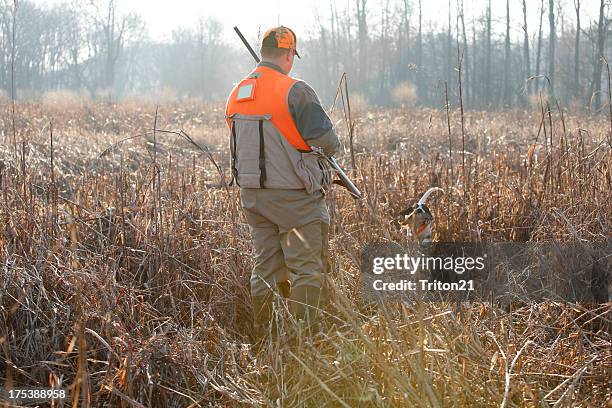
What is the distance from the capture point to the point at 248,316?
363 cm

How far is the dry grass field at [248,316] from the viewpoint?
2.42m

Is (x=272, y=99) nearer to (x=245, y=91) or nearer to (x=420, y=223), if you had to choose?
(x=245, y=91)

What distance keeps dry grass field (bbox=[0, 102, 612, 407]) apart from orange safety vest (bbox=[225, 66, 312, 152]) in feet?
0.80


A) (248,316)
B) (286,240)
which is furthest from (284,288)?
(286,240)

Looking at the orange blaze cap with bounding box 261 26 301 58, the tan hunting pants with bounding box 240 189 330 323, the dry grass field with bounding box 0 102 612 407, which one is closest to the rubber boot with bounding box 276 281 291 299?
the tan hunting pants with bounding box 240 189 330 323

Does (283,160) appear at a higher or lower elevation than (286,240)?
higher

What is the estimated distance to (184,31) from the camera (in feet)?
268

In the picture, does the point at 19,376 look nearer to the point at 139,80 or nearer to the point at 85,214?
the point at 85,214

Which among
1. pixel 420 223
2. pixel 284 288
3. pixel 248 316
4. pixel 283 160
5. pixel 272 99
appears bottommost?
pixel 248 316

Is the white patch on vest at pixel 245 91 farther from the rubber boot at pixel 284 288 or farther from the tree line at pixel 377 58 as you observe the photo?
the tree line at pixel 377 58

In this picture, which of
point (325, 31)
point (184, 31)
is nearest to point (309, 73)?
point (325, 31)

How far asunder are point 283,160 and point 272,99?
12.1 inches

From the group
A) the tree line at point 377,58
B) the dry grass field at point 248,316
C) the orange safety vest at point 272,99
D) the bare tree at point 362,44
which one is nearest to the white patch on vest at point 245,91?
the orange safety vest at point 272,99

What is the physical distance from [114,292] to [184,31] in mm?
82850
